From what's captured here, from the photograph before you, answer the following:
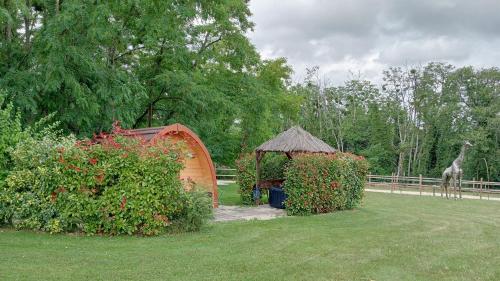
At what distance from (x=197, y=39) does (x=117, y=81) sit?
6.18m

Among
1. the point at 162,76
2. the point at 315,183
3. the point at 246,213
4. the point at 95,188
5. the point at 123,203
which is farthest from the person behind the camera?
the point at 162,76

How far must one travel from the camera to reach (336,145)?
43.2 m

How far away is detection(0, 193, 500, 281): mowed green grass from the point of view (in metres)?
5.56

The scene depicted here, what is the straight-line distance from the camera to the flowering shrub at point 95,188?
794 cm

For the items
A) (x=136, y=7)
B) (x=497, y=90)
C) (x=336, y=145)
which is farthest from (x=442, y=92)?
(x=136, y=7)

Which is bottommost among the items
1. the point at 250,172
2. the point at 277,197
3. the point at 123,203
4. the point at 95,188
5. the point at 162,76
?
the point at 277,197

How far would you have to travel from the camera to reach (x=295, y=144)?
44.4 feet

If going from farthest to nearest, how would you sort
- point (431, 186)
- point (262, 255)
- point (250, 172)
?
point (431, 186)
point (250, 172)
point (262, 255)

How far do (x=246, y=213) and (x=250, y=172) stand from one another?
2740 mm

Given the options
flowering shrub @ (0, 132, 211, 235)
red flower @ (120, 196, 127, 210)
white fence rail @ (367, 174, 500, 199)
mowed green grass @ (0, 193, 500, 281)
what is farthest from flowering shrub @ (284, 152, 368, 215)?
white fence rail @ (367, 174, 500, 199)

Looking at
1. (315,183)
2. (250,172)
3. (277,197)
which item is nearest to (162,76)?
(250,172)

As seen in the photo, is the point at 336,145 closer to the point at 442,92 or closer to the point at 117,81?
the point at 442,92

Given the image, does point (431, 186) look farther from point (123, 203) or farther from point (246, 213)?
point (123, 203)

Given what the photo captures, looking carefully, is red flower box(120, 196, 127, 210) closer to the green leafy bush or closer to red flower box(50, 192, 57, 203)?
red flower box(50, 192, 57, 203)
